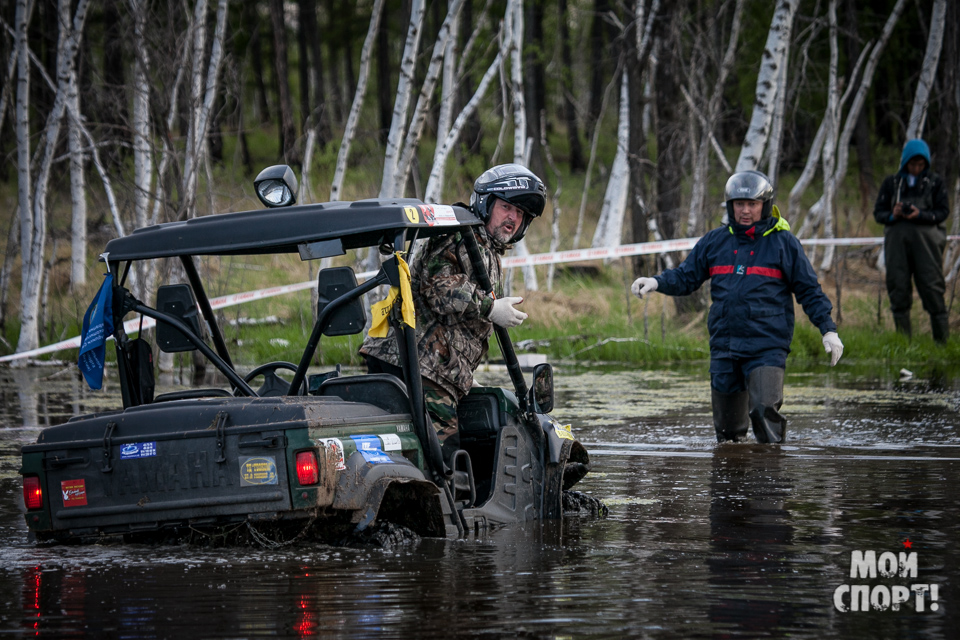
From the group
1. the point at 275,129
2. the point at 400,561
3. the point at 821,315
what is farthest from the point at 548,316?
the point at 275,129

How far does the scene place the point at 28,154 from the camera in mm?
16406

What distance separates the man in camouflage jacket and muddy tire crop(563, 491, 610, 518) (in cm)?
78

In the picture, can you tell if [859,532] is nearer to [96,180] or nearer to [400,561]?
[400,561]

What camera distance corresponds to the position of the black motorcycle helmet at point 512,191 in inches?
230

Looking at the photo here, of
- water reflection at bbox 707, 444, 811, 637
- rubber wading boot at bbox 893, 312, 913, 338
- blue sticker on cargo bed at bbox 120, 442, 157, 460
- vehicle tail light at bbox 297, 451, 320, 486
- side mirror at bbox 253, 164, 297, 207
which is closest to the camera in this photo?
water reflection at bbox 707, 444, 811, 637

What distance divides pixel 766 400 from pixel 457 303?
12.3ft

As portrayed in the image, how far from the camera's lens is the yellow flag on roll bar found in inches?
→ 198

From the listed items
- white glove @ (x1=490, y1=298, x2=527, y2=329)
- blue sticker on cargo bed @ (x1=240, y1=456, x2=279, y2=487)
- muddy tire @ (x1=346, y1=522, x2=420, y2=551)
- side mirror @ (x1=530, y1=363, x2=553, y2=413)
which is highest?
white glove @ (x1=490, y1=298, x2=527, y2=329)

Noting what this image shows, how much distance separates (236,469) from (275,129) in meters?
40.3

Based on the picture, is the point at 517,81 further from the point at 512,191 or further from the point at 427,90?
the point at 512,191

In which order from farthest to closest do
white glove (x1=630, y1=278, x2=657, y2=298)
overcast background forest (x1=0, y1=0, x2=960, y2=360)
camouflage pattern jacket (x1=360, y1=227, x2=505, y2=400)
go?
overcast background forest (x1=0, y1=0, x2=960, y2=360) < white glove (x1=630, y1=278, x2=657, y2=298) < camouflage pattern jacket (x1=360, y1=227, x2=505, y2=400)

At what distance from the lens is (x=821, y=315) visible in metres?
8.56

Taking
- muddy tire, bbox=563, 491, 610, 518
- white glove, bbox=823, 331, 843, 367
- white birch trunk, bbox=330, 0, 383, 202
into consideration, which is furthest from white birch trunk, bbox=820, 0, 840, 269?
muddy tire, bbox=563, 491, 610, 518

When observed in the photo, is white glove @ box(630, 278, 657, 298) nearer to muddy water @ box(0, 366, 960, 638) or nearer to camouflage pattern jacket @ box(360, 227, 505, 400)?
muddy water @ box(0, 366, 960, 638)
